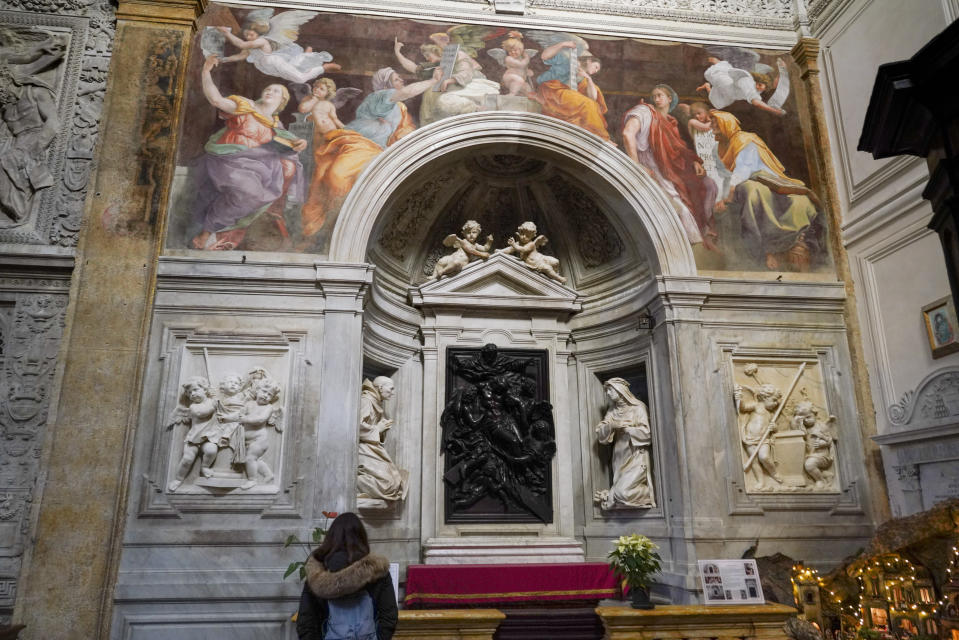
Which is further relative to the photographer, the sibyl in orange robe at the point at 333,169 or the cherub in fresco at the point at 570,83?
the cherub in fresco at the point at 570,83

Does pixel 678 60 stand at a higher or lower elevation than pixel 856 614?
higher

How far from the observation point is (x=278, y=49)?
28.4 ft

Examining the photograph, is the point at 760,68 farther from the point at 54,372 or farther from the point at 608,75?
the point at 54,372

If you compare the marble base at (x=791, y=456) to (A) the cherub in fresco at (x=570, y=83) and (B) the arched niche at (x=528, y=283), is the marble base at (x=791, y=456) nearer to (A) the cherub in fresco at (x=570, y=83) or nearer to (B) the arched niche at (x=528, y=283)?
(B) the arched niche at (x=528, y=283)

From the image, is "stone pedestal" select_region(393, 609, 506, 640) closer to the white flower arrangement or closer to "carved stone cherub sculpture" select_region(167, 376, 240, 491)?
the white flower arrangement

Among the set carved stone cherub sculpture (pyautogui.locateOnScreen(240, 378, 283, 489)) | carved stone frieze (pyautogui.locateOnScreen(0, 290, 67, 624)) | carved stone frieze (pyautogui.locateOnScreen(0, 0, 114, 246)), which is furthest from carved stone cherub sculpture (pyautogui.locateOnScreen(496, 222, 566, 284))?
carved stone frieze (pyautogui.locateOnScreen(0, 290, 67, 624))

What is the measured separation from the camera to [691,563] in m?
7.42

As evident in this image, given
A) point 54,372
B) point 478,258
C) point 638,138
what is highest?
point 638,138

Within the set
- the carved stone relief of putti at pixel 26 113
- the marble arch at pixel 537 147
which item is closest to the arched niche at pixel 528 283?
the marble arch at pixel 537 147

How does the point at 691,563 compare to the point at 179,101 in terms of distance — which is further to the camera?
the point at 179,101

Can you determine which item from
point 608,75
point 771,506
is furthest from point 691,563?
point 608,75

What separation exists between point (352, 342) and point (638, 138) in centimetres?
444

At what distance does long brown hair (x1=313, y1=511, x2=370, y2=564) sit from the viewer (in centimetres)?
371

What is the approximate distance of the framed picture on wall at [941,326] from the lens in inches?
280
